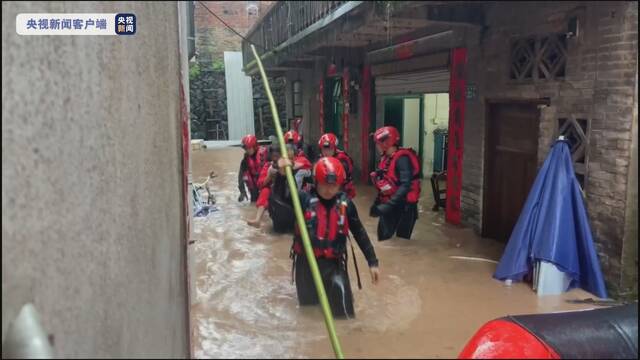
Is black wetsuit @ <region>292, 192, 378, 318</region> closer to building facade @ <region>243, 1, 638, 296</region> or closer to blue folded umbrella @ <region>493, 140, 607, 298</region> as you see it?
blue folded umbrella @ <region>493, 140, 607, 298</region>

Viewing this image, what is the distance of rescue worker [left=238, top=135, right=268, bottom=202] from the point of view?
8305mm

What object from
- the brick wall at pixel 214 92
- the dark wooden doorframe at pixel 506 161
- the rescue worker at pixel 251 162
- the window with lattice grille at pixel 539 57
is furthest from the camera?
the brick wall at pixel 214 92

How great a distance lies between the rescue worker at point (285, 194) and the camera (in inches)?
243

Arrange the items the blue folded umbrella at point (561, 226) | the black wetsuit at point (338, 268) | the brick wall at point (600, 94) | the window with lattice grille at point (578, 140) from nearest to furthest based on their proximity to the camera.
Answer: the black wetsuit at point (338, 268) < the brick wall at point (600, 94) < the blue folded umbrella at point (561, 226) < the window with lattice grille at point (578, 140)

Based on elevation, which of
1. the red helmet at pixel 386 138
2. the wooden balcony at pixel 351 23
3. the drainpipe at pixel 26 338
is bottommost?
the drainpipe at pixel 26 338

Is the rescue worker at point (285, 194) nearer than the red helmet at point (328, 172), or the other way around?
the red helmet at point (328, 172)

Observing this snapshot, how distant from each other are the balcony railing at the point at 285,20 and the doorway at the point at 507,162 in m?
2.55

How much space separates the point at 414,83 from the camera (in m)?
8.98

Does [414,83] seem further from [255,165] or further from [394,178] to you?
[394,178]

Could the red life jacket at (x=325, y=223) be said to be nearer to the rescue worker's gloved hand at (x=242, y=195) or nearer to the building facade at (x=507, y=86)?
the building facade at (x=507, y=86)

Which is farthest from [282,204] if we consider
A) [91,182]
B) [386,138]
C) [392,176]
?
Answer: [91,182]

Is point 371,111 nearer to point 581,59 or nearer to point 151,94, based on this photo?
point 581,59

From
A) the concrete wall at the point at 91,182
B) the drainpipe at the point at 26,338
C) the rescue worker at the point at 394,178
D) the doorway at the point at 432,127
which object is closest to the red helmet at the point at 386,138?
the rescue worker at the point at 394,178

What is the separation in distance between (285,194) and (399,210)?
54.6 inches
